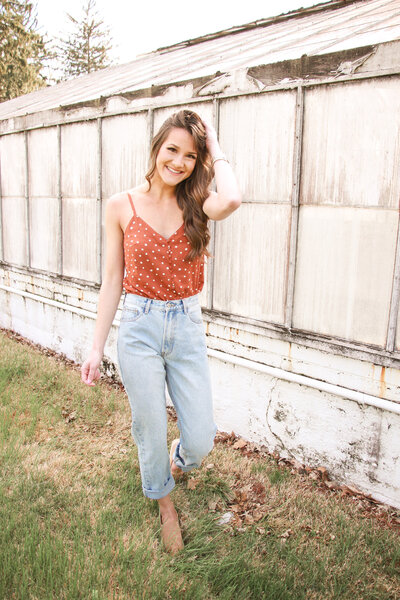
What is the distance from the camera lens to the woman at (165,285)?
2.74 meters


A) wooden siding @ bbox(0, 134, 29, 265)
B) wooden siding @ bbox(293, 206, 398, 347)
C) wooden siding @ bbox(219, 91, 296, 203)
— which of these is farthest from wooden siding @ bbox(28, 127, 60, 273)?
wooden siding @ bbox(293, 206, 398, 347)

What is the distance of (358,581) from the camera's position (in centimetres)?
288

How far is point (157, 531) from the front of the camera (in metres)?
3.13

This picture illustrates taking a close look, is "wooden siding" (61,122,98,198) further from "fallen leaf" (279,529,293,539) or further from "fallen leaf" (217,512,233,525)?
"fallen leaf" (279,529,293,539)

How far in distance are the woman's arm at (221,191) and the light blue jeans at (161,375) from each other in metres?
0.49

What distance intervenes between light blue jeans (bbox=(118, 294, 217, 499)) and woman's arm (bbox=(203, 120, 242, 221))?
490 mm

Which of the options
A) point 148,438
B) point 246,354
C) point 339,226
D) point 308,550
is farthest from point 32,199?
point 308,550

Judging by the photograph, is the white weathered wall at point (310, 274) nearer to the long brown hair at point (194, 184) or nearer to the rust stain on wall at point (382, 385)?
the rust stain on wall at point (382, 385)

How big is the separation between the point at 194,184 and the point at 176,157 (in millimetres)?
211

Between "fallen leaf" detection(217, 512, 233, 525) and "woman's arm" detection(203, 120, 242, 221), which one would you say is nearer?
"woman's arm" detection(203, 120, 242, 221)

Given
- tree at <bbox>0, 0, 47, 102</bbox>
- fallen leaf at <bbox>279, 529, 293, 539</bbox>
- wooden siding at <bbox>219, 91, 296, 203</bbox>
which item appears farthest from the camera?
tree at <bbox>0, 0, 47, 102</bbox>

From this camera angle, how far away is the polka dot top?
2744 millimetres

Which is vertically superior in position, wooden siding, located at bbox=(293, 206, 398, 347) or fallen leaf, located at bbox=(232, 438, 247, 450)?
wooden siding, located at bbox=(293, 206, 398, 347)

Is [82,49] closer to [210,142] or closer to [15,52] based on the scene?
[15,52]
